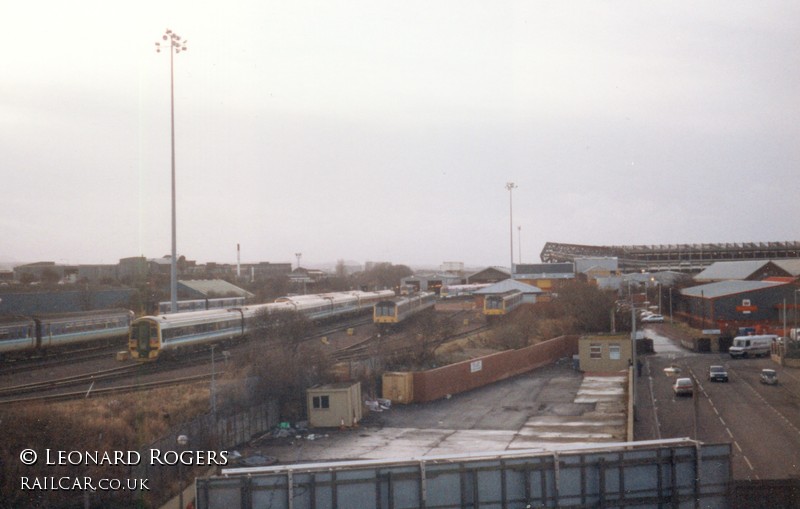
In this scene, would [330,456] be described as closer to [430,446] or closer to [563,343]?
[430,446]

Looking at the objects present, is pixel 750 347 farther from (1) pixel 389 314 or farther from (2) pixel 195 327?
(2) pixel 195 327

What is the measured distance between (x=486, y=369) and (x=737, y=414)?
1074cm

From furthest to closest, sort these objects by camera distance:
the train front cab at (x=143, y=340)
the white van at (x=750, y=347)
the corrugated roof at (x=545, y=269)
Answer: the corrugated roof at (x=545, y=269) < the white van at (x=750, y=347) < the train front cab at (x=143, y=340)

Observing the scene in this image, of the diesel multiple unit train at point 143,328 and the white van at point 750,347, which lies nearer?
the diesel multiple unit train at point 143,328

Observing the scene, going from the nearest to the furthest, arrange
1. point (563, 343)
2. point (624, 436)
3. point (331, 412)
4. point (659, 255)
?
point (624, 436)
point (331, 412)
point (563, 343)
point (659, 255)

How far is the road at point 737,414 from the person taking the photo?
18.1 metres

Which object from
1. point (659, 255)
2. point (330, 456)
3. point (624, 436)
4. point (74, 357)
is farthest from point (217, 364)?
point (659, 255)

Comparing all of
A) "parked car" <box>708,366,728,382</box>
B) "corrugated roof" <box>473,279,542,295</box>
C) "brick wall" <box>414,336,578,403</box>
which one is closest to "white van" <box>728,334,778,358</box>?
"brick wall" <box>414,336,578,403</box>

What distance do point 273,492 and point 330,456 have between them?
8.99 meters

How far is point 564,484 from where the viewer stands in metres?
10.5

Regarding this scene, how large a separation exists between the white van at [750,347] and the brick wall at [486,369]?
871cm

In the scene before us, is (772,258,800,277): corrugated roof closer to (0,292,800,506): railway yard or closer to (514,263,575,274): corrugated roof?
(514,263,575,274): corrugated roof

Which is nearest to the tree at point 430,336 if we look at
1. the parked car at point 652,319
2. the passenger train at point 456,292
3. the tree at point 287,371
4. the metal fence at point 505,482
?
the tree at point 287,371

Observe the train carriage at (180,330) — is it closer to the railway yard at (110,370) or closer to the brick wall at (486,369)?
the railway yard at (110,370)
